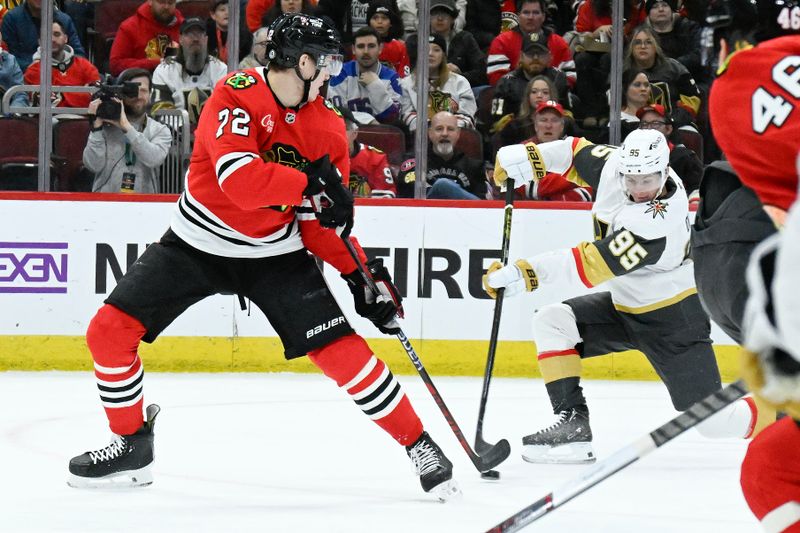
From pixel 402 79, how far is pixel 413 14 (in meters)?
0.30

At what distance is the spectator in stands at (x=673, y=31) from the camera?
5750 mm

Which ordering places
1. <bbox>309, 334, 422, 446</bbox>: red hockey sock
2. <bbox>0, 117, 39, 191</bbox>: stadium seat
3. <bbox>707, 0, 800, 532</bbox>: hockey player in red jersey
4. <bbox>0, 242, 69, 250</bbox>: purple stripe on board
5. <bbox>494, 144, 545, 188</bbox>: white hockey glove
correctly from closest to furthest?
<bbox>707, 0, 800, 532</bbox>: hockey player in red jersey
<bbox>309, 334, 422, 446</bbox>: red hockey sock
<bbox>494, 144, 545, 188</bbox>: white hockey glove
<bbox>0, 242, 69, 250</bbox>: purple stripe on board
<bbox>0, 117, 39, 191</bbox>: stadium seat

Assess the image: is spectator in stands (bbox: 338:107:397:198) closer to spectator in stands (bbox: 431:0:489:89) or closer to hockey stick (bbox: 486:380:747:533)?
spectator in stands (bbox: 431:0:489:89)

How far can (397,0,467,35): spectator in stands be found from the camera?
5.71 meters

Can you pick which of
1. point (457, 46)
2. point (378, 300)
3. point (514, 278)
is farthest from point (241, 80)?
point (457, 46)

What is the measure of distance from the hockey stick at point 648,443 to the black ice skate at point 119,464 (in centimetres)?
157

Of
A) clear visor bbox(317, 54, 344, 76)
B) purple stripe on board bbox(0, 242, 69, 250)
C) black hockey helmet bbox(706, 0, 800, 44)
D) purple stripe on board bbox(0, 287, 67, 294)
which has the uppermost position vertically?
black hockey helmet bbox(706, 0, 800, 44)

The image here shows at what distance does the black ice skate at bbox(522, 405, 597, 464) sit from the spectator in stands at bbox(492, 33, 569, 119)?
7.57 feet

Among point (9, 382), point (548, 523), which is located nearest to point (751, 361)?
point (548, 523)

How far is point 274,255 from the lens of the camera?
328 cm

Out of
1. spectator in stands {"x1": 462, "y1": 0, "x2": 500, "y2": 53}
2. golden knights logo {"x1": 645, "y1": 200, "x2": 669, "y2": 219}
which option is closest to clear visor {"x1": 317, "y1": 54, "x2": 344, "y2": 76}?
golden knights logo {"x1": 645, "y1": 200, "x2": 669, "y2": 219}

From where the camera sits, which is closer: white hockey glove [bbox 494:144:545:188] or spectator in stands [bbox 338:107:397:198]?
white hockey glove [bbox 494:144:545:188]

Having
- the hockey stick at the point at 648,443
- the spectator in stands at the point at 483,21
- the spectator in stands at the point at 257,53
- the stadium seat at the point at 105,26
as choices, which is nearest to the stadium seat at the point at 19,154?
the stadium seat at the point at 105,26

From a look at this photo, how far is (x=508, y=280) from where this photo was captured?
3.70m
